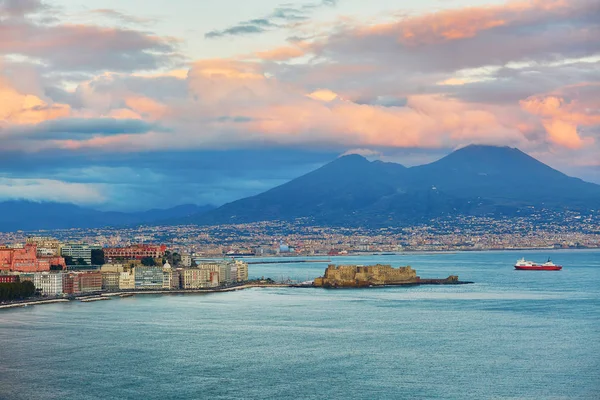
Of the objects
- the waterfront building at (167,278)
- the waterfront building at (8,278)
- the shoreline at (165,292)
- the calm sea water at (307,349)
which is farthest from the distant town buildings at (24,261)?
the calm sea water at (307,349)

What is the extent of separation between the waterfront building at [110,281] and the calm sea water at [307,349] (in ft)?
42.3

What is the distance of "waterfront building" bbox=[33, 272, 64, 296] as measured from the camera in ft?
241

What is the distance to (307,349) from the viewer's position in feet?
141

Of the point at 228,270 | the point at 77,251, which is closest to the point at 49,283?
the point at 228,270

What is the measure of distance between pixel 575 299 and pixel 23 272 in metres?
39.3

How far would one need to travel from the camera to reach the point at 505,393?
109 feet

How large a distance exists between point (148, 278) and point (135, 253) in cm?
2094

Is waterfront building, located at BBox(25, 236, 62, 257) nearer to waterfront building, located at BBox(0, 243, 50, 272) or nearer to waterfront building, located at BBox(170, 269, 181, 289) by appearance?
waterfront building, located at BBox(0, 243, 50, 272)

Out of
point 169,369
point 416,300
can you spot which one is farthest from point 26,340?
point 416,300

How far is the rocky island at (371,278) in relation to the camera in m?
86.2

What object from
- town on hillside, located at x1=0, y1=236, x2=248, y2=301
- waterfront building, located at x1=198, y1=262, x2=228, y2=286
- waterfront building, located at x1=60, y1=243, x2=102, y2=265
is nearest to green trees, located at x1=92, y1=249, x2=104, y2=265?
town on hillside, located at x1=0, y1=236, x2=248, y2=301

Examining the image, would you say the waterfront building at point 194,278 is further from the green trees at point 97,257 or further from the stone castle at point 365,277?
the green trees at point 97,257

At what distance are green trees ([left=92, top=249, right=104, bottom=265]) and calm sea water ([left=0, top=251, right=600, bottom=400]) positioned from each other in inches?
1123

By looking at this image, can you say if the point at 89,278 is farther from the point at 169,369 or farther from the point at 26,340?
the point at 169,369
